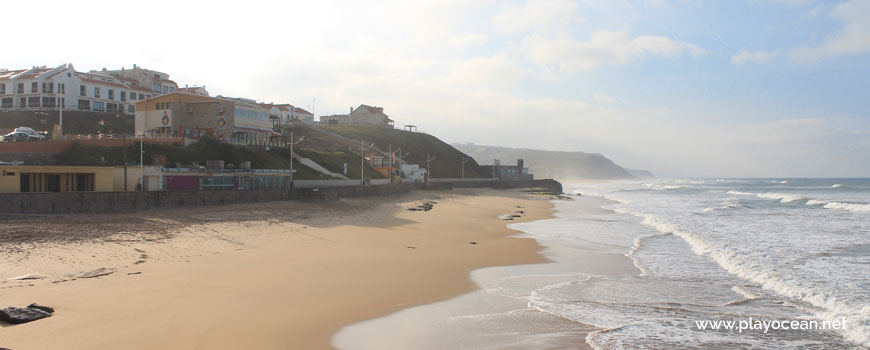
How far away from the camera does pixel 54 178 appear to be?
74.8ft

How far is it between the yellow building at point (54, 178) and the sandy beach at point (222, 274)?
5.38 meters

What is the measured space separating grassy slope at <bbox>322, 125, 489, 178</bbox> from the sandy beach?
5667cm

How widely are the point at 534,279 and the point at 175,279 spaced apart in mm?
8656

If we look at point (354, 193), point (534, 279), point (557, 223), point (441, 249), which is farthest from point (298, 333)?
point (354, 193)

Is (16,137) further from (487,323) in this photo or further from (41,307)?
(487,323)

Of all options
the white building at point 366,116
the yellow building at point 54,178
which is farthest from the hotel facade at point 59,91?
the white building at point 366,116

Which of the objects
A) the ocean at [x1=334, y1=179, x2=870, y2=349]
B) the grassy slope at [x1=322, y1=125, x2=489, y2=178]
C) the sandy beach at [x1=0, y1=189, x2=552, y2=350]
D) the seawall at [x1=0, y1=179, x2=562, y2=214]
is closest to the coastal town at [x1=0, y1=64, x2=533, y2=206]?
the seawall at [x1=0, y1=179, x2=562, y2=214]

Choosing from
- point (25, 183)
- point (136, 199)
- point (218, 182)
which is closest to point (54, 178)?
point (25, 183)

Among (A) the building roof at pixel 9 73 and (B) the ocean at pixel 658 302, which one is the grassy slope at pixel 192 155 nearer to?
(B) the ocean at pixel 658 302

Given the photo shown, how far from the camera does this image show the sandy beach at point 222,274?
8.00 m

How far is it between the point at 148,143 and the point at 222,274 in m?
23.7

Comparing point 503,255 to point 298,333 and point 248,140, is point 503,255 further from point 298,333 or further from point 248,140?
point 248,140

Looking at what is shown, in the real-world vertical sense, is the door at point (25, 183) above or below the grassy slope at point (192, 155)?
below

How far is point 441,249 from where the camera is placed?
708 inches
